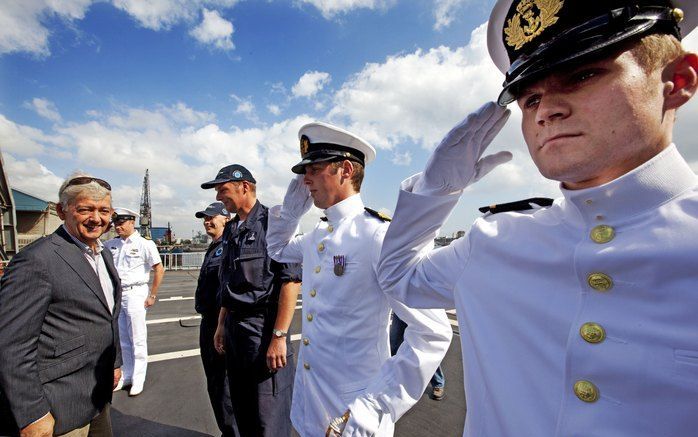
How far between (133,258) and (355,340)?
4.90 meters

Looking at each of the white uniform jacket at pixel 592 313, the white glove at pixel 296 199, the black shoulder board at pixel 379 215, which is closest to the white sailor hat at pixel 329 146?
the white glove at pixel 296 199

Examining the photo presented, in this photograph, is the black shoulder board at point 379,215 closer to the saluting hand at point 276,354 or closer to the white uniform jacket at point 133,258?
the saluting hand at point 276,354

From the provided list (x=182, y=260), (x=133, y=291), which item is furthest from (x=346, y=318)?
(x=182, y=260)

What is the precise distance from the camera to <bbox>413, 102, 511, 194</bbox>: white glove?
102 cm

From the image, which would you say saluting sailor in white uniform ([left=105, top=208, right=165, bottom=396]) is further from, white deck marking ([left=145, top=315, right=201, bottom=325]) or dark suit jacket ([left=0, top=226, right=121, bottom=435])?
white deck marking ([left=145, top=315, right=201, bottom=325])

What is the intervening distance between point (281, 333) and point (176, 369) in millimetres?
3469

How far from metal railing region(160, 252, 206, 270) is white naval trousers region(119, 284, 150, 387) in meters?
16.4

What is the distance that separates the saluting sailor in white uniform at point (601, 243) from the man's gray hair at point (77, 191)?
2.87 m

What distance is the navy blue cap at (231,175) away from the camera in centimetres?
334

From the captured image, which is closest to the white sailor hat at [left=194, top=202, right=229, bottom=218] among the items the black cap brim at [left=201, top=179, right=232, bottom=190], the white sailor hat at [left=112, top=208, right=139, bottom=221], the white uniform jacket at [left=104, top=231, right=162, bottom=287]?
the white uniform jacket at [left=104, top=231, right=162, bottom=287]

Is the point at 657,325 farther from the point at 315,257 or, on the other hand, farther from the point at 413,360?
the point at 315,257

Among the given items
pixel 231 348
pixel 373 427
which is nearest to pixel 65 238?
pixel 231 348

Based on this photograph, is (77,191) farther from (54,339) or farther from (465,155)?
(465,155)

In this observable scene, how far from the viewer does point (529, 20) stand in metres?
0.84
